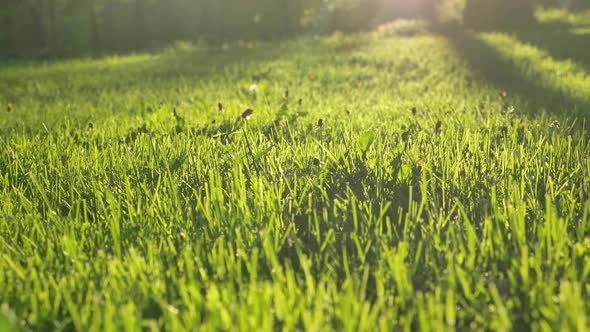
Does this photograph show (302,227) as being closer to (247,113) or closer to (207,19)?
(247,113)

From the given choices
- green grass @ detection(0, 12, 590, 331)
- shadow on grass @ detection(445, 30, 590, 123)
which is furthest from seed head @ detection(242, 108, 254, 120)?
shadow on grass @ detection(445, 30, 590, 123)

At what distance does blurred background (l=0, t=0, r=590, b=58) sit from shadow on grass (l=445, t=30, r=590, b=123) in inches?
353

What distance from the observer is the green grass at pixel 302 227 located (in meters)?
1.03

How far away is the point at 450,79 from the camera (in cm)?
528

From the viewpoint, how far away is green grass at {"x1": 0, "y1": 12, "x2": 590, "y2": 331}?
103 centimetres

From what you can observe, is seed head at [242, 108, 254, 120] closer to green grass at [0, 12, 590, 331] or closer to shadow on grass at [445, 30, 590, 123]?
green grass at [0, 12, 590, 331]

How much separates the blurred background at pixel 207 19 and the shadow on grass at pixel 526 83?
29.4 feet

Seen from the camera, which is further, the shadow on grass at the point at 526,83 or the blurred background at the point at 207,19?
the blurred background at the point at 207,19

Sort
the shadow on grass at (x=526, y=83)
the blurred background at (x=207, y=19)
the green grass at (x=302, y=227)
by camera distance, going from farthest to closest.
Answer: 1. the blurred background at (x=207, y=19)
2. the shadow on grass at (x=526, y=83)
3. the green grass at (x=302, y=227)

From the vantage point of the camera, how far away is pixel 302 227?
1.54 meters

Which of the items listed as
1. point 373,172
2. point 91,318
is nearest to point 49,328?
point 91,318

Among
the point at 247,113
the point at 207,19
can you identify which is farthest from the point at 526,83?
the point at 207,19

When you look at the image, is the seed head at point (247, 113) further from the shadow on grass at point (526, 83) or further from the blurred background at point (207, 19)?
the blurred background at point (207, 19)

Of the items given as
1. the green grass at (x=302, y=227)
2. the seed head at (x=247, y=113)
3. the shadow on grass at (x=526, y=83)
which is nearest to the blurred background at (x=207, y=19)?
the shadow on grass at (x=526, y=83)
